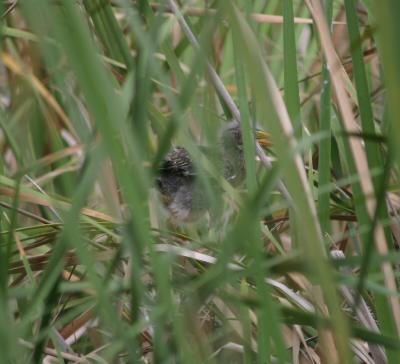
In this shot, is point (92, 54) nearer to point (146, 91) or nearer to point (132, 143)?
point (132, 143)

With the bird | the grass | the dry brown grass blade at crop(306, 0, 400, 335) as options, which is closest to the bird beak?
the bird

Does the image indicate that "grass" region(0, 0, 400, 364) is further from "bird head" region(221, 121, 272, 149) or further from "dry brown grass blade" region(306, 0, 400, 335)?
"bird head" region(221, 121, 272, 149)

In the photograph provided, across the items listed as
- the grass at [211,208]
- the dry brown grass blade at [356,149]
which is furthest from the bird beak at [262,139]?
the dry brown grass blade at [356,149]

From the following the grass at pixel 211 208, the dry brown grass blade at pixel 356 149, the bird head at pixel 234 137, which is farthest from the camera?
the bird head at pixel 234 137

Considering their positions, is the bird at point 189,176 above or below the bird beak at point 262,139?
below

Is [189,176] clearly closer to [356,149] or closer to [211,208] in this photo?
[211,208]

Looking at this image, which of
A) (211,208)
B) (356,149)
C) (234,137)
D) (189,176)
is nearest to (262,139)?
(234,137)

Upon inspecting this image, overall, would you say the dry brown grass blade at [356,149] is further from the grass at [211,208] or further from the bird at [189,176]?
the bird at [189,176]
